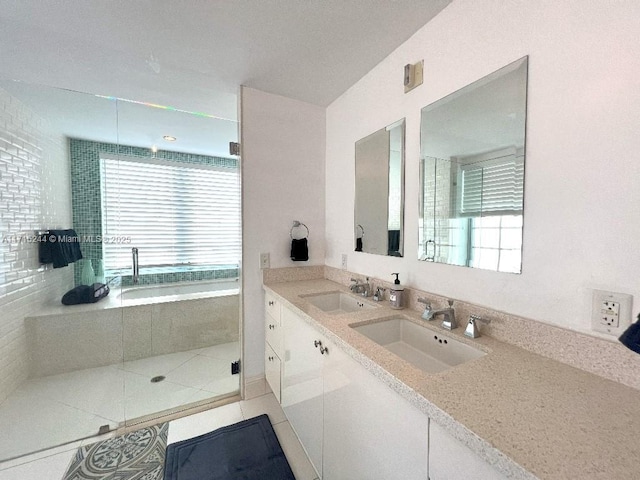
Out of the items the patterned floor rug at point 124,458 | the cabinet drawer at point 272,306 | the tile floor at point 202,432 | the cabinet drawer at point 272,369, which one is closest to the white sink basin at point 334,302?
the cabinet drawer at point 272,306

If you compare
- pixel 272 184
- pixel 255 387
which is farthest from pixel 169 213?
pixel 255 387

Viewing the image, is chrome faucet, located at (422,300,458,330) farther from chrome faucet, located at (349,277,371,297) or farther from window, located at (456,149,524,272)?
chrome faucet, located at (349,277,371,297)

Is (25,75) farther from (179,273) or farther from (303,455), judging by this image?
(303,455)

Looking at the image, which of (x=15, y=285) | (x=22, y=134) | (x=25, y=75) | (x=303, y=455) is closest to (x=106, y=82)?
(x=25, y=75)

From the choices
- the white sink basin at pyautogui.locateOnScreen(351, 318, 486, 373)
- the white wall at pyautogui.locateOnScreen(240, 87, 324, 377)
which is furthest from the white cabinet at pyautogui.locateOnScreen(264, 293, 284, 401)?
the white sink basin at pyautogui.locateOnScreen(351, 318, 486, 373)

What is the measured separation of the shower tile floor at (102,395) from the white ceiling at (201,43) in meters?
2.14

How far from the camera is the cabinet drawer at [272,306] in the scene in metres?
1.72

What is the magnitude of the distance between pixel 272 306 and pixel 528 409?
1.48 metres

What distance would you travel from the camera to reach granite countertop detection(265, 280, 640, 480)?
0.47 m

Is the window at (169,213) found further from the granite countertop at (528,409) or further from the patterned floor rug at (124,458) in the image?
the granite countertop at (528,409)

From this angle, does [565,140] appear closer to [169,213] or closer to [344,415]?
[344,415]

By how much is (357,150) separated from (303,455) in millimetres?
2002

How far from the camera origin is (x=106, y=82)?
72.6 inches

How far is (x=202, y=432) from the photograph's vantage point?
1.65 m
